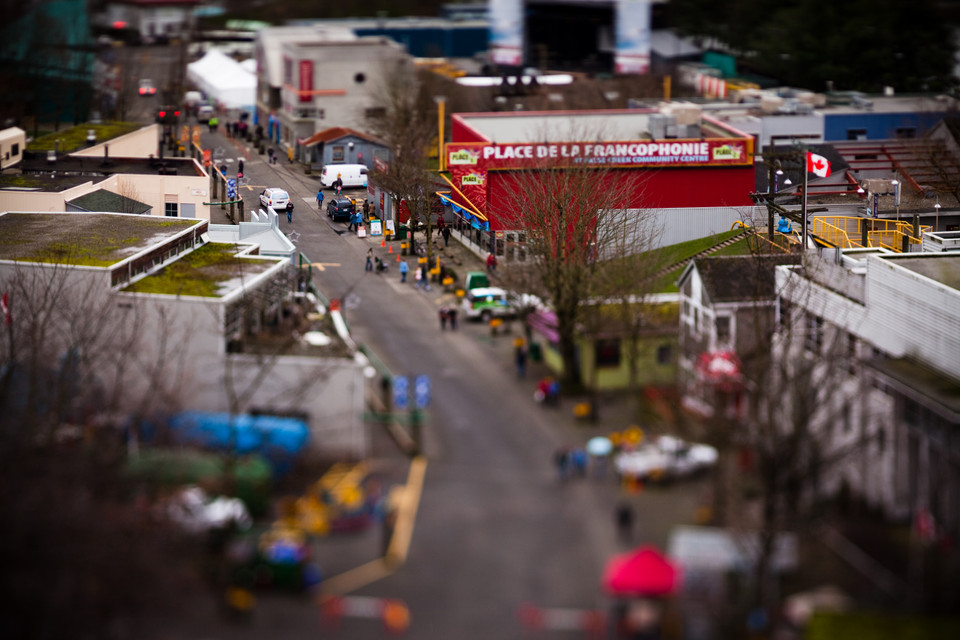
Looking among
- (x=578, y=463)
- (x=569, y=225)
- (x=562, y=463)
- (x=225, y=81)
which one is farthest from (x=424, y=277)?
(x=225, y=81)

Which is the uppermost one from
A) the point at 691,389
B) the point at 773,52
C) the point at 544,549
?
the point at 773,52

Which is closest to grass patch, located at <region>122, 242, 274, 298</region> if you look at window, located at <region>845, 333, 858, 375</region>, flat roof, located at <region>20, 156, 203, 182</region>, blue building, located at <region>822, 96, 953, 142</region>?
flat roof, located at <region>20, 156, 203, 182</region>

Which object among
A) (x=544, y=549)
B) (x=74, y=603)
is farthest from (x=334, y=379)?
(x=74, y=603)

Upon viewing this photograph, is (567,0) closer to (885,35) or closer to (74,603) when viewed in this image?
(885,35)

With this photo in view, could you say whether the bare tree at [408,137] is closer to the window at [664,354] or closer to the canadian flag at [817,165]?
the canadian flag at [817,165]

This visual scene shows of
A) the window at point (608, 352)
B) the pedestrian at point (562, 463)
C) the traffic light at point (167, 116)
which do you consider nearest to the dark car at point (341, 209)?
the traffic light at point (167, 116)

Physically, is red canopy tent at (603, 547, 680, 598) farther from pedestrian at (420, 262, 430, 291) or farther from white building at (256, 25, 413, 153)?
white building at (256, 25, 413, 153)

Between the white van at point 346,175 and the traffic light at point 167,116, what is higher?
the traffic light at point 167,116

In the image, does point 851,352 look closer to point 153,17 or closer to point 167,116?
point 167,116
